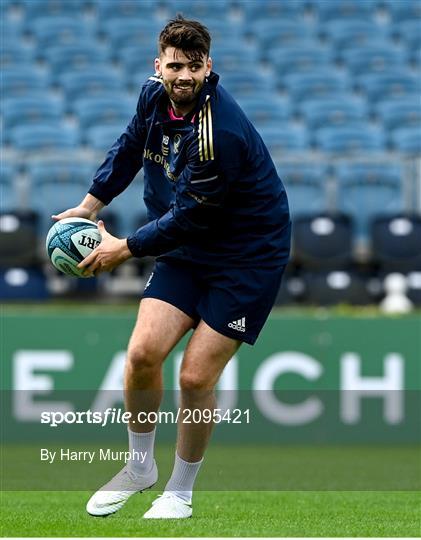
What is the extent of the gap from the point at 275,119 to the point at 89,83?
7.19 feet

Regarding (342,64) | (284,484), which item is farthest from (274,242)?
(342,64)

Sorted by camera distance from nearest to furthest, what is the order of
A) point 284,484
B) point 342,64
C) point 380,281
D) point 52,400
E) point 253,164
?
point 253,164
point 284,484
point 52,400
point 380,281
point 342,64

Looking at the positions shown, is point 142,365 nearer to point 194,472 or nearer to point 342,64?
point 194,472

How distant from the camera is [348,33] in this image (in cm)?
1659

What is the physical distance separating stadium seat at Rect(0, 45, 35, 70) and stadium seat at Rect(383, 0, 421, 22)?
16.5 feet

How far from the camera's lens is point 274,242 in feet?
18.0

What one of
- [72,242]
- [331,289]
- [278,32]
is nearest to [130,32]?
[278,32]

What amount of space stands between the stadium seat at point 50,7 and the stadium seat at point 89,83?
1.55m

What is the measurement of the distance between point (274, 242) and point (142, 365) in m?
0.77

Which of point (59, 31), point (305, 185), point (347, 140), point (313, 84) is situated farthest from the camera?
point (59, 31)

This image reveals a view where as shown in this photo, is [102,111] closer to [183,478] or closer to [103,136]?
[103,136]

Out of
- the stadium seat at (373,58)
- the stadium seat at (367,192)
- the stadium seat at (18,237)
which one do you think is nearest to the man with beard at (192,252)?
the stadium seat at (18,237)

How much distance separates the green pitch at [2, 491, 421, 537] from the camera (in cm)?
501

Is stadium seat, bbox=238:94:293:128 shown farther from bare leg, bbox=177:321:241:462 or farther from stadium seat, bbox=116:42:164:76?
bare leg, bbox=177:321:241:462
